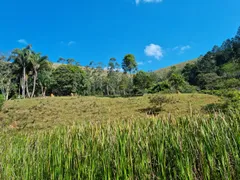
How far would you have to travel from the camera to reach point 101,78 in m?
45.3

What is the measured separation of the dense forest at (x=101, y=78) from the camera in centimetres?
3098

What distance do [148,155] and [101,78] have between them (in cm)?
4421

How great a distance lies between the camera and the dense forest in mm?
30984

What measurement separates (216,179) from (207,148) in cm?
22

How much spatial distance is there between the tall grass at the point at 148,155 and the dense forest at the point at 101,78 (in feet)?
87.9

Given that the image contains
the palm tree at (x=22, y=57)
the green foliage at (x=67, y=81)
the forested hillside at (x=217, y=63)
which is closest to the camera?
the palm tree at (x=22, y=57)

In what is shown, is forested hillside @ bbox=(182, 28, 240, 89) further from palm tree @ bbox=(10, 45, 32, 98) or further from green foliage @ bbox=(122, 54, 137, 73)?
palm tree @ bbox=(10, 45, 32, 98)

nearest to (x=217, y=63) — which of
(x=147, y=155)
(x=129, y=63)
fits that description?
(x=129, y=63)

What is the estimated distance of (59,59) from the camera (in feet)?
173

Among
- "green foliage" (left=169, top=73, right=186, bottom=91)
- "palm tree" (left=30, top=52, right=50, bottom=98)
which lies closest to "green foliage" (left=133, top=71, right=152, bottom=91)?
"green foliage" (left=169, top=73, right=186, bottom=91)

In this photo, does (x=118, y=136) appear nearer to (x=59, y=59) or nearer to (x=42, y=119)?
(x=42, y=119)

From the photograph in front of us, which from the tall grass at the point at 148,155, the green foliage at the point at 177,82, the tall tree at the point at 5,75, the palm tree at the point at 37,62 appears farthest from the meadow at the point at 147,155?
the tall tree at the point at 5,75

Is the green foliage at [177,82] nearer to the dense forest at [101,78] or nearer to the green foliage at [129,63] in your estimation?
the dense forest at [101,78]

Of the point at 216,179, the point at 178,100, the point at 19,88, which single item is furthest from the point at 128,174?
the point at 19,88
